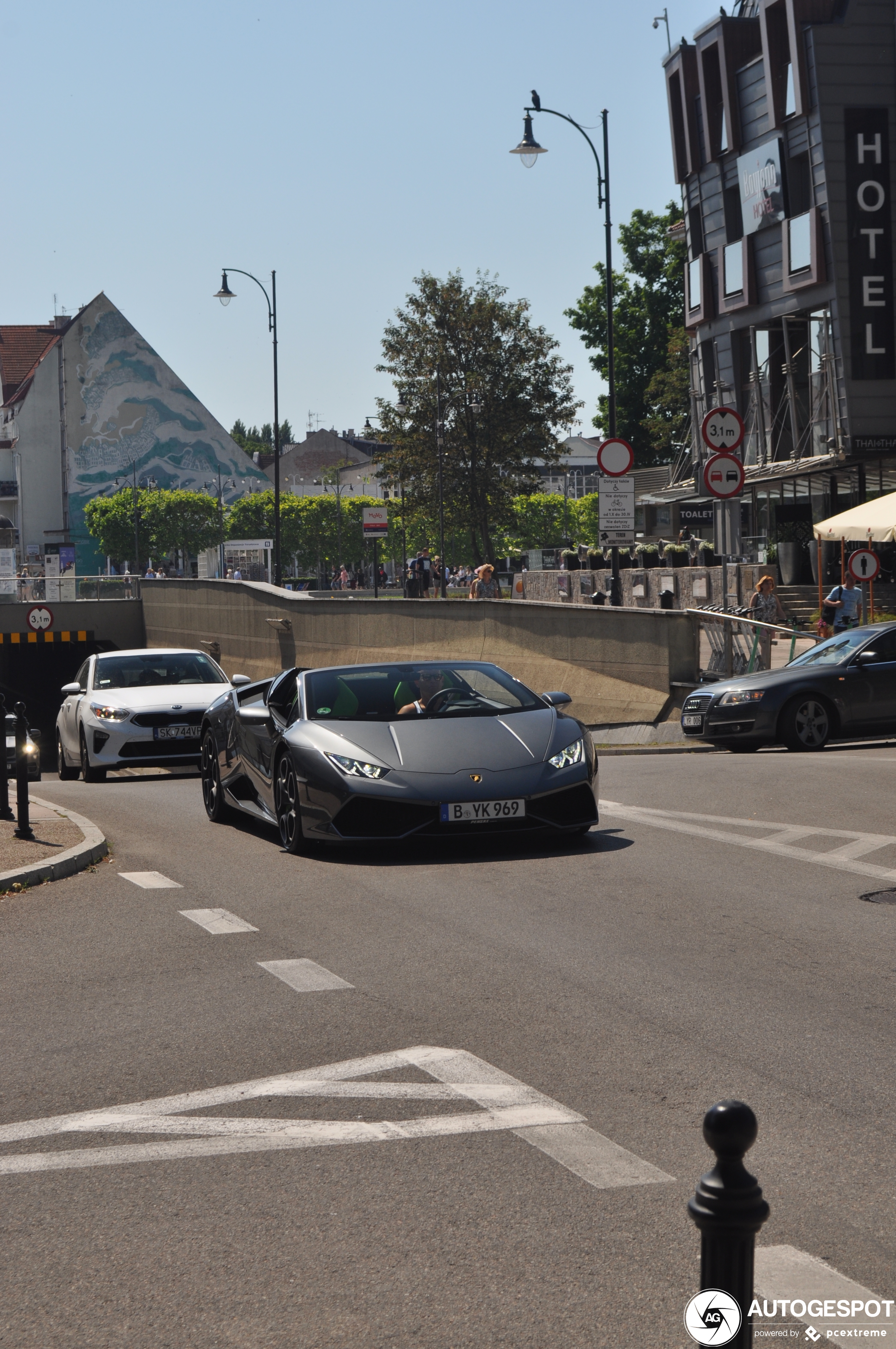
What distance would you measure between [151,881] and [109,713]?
9.07m

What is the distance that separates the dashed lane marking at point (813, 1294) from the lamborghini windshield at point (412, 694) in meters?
6.91

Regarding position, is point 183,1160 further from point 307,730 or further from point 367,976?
point 307,730

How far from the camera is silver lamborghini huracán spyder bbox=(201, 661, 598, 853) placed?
9570 mm

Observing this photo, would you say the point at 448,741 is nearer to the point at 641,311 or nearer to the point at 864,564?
the point at 864,564

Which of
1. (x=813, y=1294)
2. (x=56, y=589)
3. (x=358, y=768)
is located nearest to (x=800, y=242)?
(x=56, y=589)

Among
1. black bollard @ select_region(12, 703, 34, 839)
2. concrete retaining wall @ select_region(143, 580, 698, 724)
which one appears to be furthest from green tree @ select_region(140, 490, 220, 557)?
black bollard @ select_region(12, 703, 34, 839)

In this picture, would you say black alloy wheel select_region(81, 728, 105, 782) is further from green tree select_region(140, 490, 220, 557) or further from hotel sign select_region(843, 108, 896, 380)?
green tree select_region(140, 490, 220, 557)

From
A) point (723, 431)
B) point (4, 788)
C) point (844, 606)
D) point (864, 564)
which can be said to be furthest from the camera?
point (864, 564)

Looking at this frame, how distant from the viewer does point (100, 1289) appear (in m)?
3.52

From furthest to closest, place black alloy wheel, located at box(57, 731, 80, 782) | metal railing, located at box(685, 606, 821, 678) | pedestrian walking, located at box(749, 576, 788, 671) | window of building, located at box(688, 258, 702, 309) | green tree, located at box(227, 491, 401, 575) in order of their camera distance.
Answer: green tree, located at box(227, 491, 401, 575), window of building, located at box(688, 258, 702, 309), pedestrian walking, located at box(749, 576, 788, 671), metal railing, located at box(685, 606, 821, 678), black alloy wheel, located at box(57, 731, 80, 782)

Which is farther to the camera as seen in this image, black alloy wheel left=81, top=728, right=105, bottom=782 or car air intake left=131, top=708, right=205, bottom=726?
black alloy wheel left=81, top=728, right=105, bottom=782

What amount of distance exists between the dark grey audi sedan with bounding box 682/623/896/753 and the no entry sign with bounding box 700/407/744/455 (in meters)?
2.92

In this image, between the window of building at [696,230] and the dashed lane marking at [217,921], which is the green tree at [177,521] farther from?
the dashed lane marking at [217,921]

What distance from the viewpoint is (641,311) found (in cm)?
6650
